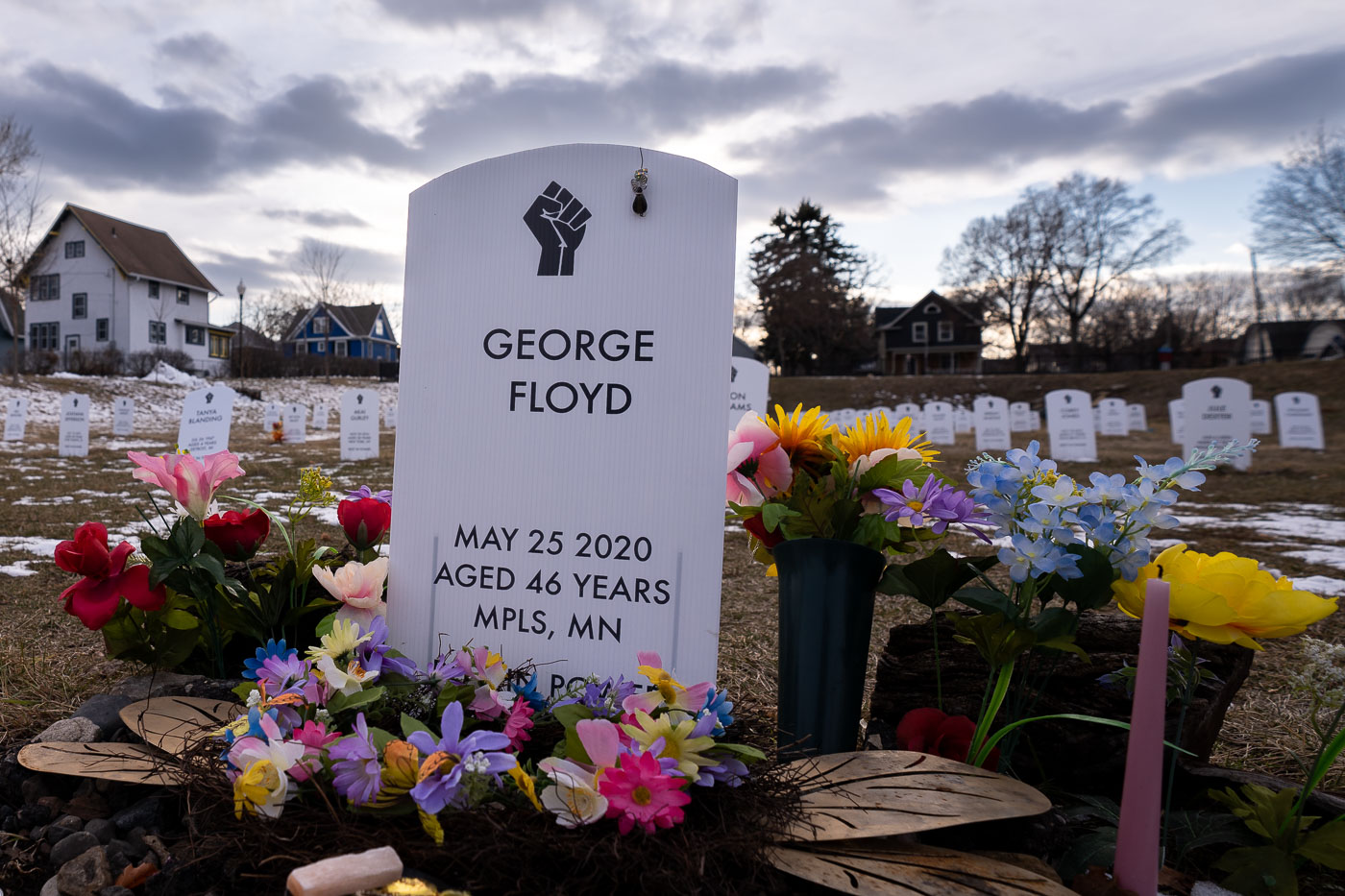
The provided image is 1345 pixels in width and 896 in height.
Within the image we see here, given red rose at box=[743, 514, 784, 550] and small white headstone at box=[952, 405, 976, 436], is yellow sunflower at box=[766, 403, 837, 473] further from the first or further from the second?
small white headstone at box=[952, 405, 976, 436]

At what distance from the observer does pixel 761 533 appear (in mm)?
1529

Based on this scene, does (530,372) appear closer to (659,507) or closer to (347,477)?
(659,507)

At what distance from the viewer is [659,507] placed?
152 cm

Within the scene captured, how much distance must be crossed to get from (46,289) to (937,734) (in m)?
44.6

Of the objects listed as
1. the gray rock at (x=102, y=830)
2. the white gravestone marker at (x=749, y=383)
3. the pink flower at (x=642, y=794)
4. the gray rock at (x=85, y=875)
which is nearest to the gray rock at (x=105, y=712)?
the gray rock at (x=102, y=830)

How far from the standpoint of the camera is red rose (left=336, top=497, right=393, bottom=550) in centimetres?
172

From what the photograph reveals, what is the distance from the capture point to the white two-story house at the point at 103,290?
3319 cm

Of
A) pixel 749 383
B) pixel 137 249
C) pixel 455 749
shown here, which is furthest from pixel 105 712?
pixel 137 249

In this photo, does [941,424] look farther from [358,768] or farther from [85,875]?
[85,875]

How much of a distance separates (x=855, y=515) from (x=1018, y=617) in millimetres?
351

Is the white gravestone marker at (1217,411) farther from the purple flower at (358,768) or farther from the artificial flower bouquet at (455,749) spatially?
the purple flower at (358,768)

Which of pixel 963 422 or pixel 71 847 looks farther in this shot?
pixel 963 422

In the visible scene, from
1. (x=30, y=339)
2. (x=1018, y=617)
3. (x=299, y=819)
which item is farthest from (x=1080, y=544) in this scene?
(x=30, y=339)

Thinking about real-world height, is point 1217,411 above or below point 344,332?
below
